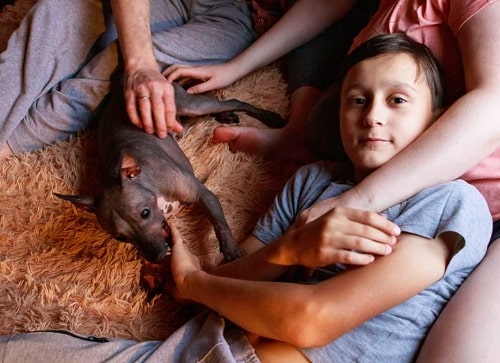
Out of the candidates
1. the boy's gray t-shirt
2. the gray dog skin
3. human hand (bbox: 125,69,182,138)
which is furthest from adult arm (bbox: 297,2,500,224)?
human hand (bbox: 125,69,182,138)

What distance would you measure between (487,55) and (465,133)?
16cm

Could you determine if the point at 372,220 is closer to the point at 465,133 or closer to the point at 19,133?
the point at 465,133

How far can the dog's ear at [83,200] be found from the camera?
160 cm

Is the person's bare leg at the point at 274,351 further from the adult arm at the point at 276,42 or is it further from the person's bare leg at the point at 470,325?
the adult arm at the point at 276,42

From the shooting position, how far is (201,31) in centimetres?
189

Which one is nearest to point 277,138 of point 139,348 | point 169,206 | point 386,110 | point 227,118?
point 227,118

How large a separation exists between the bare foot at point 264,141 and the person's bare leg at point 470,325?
0.66m

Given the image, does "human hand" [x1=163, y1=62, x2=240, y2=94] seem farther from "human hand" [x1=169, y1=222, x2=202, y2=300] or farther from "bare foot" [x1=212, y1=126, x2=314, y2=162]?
"human hand" [x1=169, y1=222, x2=202, y2=300]

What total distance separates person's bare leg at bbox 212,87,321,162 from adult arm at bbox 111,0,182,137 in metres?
0.19

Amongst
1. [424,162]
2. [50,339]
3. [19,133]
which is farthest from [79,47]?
[424,162]

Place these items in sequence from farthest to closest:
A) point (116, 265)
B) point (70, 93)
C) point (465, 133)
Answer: point (70, 93) < point (116, 265) < point (465, 133)

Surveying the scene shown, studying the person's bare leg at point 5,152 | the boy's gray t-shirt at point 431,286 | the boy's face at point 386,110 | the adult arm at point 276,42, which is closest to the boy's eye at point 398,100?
the boy's face at point 386,110

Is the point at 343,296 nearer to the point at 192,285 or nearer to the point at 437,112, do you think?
the point at 192,285

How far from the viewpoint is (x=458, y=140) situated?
4.02ft
